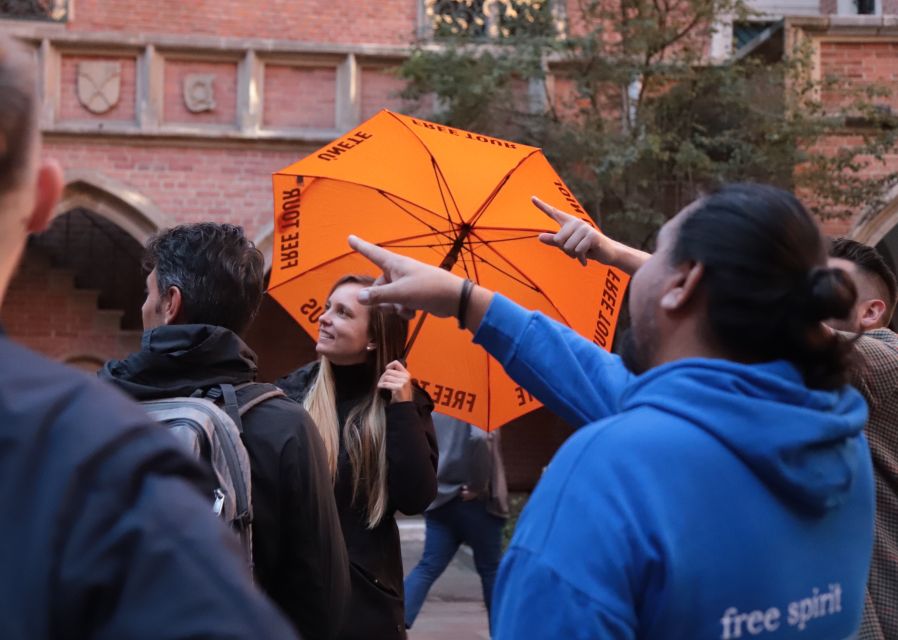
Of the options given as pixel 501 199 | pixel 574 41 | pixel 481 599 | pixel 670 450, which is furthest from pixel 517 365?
pixel 574 41

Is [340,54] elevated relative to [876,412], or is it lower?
elevated

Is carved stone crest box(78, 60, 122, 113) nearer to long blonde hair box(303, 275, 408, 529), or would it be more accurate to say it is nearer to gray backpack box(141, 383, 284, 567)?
long blonde hair box(303, 275, 408, 529)

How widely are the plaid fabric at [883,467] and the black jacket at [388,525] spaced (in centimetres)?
131

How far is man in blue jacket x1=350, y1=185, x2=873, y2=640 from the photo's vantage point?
1519mm

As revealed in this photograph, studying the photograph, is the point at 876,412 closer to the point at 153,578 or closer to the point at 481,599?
the point at 153,578

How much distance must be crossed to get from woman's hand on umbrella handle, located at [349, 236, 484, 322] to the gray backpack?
0.47 meters

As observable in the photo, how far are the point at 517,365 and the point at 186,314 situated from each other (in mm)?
977

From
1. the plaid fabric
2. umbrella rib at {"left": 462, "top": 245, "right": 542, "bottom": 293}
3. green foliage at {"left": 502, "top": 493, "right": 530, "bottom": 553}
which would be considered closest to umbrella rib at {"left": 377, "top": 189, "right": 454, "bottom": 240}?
umbrella rib at {"left": 462, "top": 245, "right": 542, "bottom": 293}

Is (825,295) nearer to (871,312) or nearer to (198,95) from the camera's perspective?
(871,312)

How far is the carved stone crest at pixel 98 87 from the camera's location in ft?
40.5

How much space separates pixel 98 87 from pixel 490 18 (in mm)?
4028

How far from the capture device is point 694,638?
60.9 inches

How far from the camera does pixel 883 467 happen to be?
3.02 metres

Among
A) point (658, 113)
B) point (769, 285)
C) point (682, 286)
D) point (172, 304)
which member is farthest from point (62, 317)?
point (769, 285)
